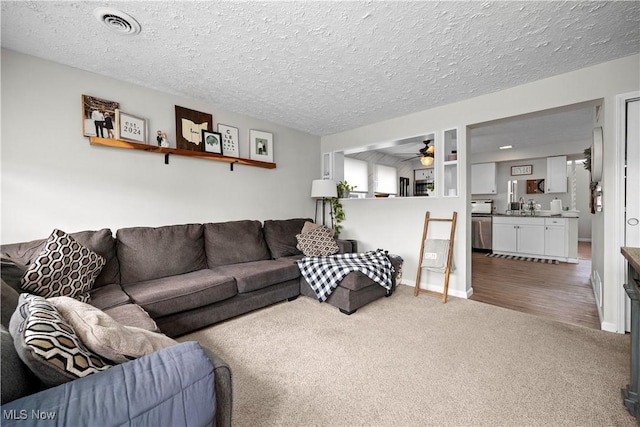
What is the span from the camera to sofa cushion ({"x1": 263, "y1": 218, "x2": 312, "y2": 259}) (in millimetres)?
3492

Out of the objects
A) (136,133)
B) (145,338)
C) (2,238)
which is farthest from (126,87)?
(145,338)

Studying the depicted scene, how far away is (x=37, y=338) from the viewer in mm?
752

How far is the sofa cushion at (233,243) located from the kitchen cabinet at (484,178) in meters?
5.68

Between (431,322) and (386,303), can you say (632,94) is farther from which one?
(386,303)

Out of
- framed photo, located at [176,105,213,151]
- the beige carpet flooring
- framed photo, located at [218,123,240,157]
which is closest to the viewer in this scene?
the beige carpet flooring

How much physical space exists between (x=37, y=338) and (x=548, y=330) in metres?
3.21

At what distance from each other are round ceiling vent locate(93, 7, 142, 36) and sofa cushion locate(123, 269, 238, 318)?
1.86 m

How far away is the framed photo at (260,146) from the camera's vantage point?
365cm

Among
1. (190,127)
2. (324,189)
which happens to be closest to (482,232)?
(324,189)

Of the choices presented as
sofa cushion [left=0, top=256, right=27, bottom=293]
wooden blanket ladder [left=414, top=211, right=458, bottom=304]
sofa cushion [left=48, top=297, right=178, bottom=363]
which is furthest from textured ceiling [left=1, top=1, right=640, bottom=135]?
sofa cushion [left=48, top=297, right=178, bottom=363]

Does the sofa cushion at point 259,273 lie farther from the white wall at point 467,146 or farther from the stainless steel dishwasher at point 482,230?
the stainless steel dishwasher at point 482,230

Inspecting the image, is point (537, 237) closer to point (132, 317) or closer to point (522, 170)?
→ point (522, 170)

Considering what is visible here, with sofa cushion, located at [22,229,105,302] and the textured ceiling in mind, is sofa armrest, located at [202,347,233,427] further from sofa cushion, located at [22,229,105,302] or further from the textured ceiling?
the textured ceiling

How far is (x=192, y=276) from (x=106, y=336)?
171cm
